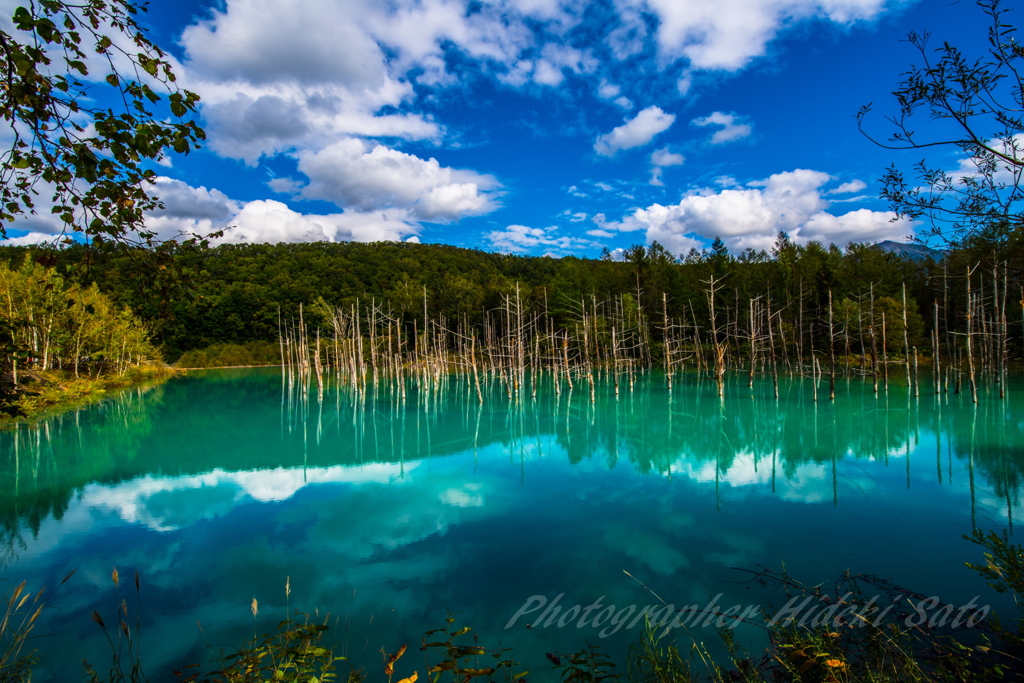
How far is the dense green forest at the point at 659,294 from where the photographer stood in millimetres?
23828

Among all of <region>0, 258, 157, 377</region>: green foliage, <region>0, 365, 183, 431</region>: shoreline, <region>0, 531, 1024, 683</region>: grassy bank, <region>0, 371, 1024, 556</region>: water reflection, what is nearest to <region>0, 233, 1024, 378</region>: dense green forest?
<region>0, 258, 157, 377</region>: green foliage

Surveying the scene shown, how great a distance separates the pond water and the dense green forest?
3.96m

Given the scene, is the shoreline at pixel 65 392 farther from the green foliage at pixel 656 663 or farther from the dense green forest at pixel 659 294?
the green foliage at pixel 656 663

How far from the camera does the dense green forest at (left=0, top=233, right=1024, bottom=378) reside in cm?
2383

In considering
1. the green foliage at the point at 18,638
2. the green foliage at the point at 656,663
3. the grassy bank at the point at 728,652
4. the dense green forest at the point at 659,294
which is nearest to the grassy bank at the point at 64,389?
the dense green forest at the point at 659,294

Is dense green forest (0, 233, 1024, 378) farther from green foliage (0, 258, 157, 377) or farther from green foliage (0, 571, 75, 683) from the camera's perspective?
green foliage (0, 571, 75, 683)

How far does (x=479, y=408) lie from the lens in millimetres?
18766

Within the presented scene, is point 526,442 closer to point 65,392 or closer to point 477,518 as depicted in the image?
point 477,518

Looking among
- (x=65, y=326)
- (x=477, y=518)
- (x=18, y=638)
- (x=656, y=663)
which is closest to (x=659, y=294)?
(x=477, y=518)

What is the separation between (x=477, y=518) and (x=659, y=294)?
114 feet

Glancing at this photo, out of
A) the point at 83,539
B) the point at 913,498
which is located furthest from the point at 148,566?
the point at 913,498

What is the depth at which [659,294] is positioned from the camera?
3903 centimetres

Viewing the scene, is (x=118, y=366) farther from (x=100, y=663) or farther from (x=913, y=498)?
(x=913, y=498)

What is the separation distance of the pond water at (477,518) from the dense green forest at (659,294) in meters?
3.96
